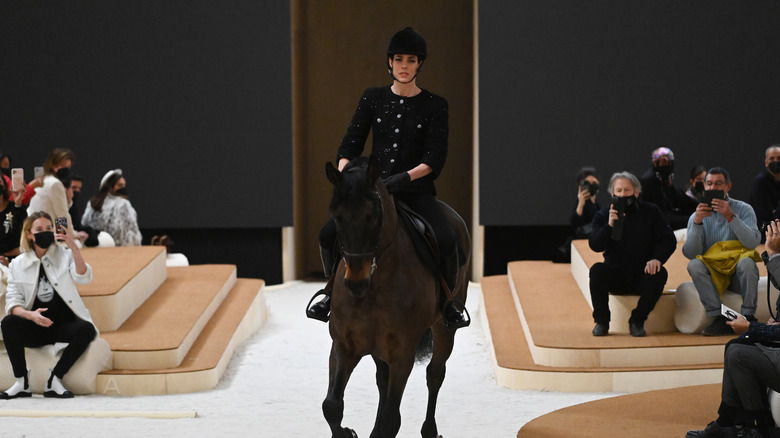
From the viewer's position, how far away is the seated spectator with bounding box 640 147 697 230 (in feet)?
31.0

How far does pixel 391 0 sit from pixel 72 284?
7.71 m

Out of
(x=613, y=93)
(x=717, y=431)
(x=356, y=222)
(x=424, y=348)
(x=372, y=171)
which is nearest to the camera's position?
(x=356, y=222)

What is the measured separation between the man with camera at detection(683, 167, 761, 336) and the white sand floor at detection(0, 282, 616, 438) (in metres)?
1.32

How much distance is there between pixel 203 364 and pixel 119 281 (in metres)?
1.26

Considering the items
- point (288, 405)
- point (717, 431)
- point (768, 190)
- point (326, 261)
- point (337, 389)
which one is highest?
point (326, 261)

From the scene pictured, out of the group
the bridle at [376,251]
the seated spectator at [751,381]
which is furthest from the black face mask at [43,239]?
the seated spectator at [751,381]

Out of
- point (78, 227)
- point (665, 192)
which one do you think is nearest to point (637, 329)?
point (665, 192)

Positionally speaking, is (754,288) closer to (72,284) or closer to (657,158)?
(657,158)

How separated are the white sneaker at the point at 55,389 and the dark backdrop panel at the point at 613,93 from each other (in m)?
6.47

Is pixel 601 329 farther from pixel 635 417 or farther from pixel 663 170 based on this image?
pixel 663 170

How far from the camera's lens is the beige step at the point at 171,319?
24.8 ft

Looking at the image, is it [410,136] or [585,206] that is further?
[585,206]

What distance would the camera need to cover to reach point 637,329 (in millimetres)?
7691

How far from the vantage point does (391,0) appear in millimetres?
13953
